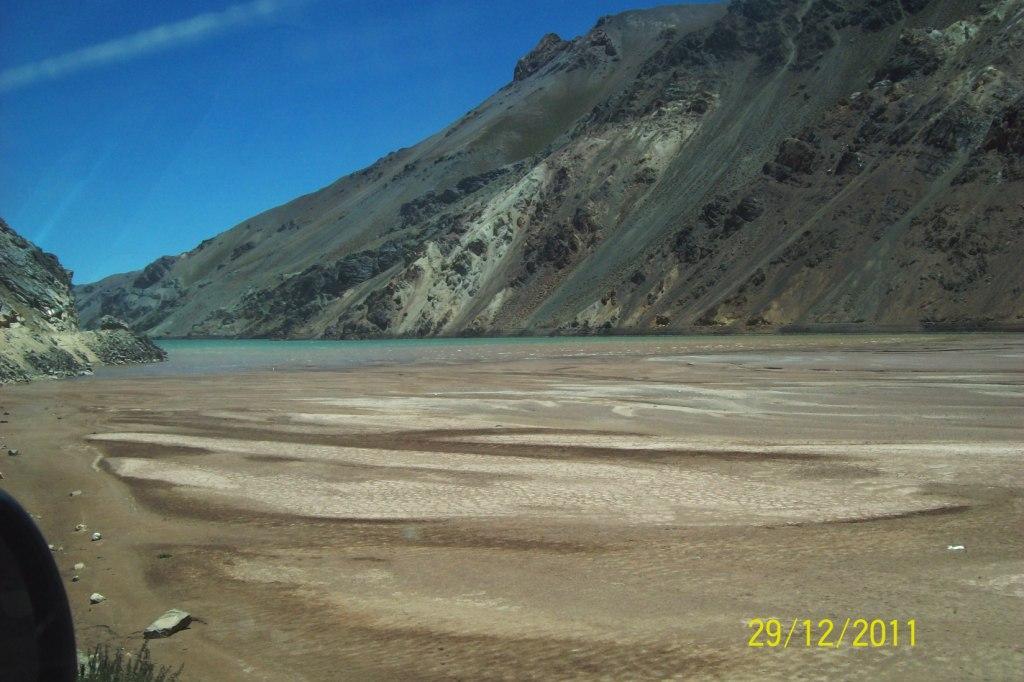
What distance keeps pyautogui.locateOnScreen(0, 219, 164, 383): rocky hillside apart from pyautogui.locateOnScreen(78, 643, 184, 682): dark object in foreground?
1178 inches

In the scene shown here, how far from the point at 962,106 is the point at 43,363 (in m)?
85.8

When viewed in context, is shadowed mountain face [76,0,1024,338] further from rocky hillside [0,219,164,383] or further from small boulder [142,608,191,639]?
small boulder [142,608,191,639]

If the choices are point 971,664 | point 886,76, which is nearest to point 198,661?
point 971,664

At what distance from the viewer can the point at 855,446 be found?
13461 mm

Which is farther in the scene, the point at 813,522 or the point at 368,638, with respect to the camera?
the point at 813,522

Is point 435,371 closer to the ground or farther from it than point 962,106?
closer to the ground

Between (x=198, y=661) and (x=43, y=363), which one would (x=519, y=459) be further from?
(x=43, y=363)

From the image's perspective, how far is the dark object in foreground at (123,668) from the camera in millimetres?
4645

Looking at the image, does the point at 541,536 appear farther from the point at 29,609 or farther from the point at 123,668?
the point at 29,609

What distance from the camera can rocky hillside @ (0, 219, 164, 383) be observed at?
33531 millimetres

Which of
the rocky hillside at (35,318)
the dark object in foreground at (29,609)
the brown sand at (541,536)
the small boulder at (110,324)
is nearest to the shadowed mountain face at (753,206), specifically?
the small boulder at (110,324)
